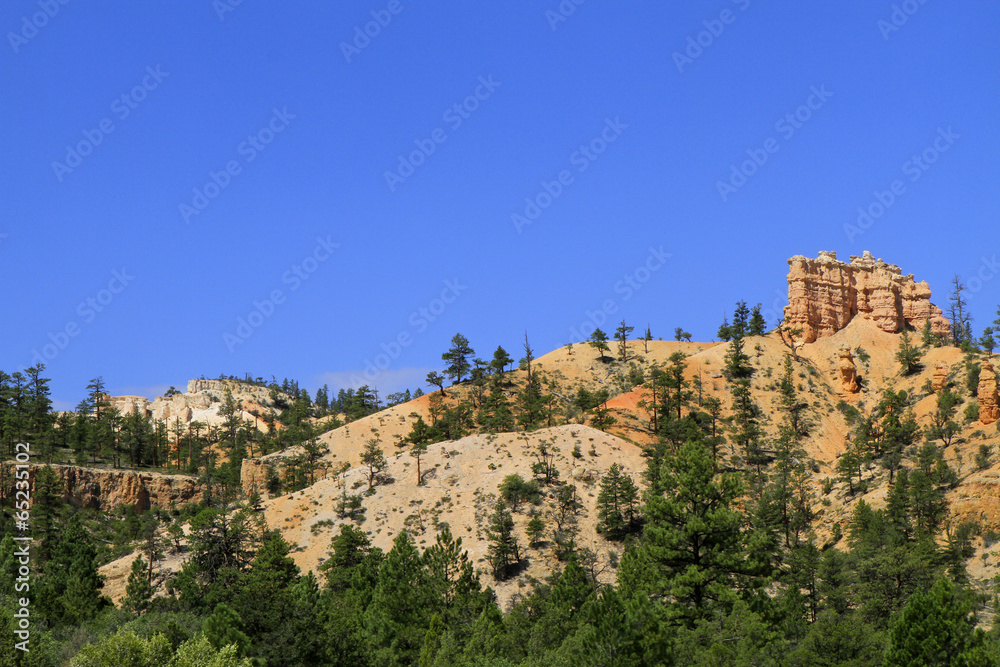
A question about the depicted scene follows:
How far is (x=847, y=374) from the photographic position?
398 feet

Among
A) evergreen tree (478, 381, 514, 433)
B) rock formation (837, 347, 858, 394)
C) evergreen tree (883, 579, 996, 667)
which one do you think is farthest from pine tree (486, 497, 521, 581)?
rock formation (837, 347, 858, 394)

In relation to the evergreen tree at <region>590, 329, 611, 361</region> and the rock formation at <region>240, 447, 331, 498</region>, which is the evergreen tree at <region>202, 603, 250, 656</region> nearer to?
the rock formation at <region>240, 447, 331, 498</region>

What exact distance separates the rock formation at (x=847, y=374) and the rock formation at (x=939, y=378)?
14.0 m

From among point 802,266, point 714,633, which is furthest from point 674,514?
point 802,266

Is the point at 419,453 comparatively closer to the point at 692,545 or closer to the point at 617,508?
the point at 617,508

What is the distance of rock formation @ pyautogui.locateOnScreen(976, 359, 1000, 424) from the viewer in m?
91.1

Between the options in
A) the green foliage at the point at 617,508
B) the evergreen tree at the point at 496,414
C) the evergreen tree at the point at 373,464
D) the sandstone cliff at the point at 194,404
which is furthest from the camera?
the sandstone cliff at the point at 194,404

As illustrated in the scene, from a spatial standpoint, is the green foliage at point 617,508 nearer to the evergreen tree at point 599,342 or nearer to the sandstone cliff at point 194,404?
the evergreen tree at point 599,342

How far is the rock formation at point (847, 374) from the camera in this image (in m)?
121

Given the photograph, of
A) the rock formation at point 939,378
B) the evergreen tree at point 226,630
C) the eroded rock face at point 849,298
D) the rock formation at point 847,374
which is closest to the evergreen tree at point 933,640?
the evergreen tree at point 226,630

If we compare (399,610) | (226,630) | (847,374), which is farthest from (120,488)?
(847,374)

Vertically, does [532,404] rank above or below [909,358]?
below

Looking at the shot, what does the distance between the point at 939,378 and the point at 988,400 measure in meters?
15.3

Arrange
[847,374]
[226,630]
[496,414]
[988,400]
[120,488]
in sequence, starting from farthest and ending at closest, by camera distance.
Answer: [847,374] → [120,488] → [496,414] → [988,400] → [226,630]
